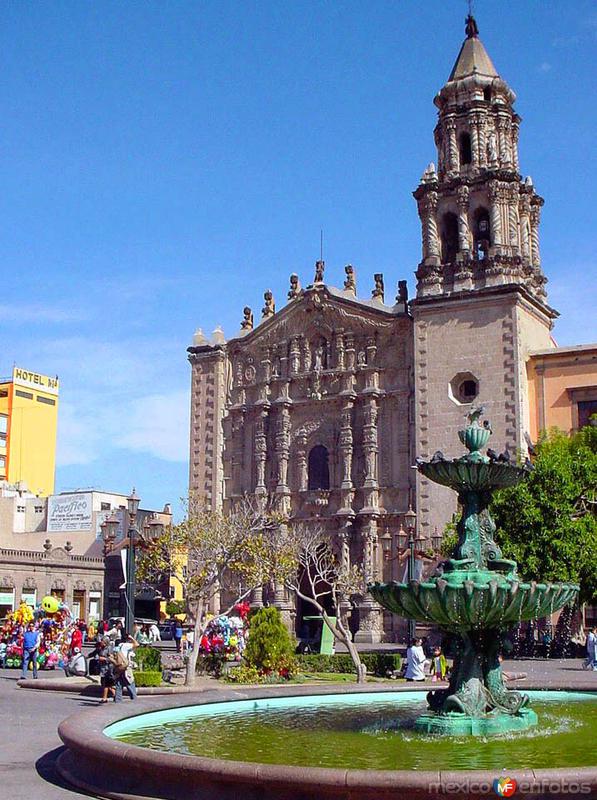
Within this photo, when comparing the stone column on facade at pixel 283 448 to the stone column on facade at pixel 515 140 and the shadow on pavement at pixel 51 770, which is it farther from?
the shadow on pavement at pixel 51 770

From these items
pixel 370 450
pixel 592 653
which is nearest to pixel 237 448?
pixel 370 450

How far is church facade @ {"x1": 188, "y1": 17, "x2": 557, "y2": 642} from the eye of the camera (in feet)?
123

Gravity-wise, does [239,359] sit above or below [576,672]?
above

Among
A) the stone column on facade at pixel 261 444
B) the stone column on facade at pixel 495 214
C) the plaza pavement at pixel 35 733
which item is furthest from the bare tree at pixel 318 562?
the stone column on facade at pixel 495 214

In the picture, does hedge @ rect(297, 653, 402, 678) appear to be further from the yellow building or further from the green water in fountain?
the yellow building

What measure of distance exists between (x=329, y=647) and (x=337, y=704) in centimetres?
1213

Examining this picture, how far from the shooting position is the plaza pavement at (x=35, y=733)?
8875 millimetres

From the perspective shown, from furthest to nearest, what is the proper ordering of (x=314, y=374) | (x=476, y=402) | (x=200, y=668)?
1. (x=314, y=374)
2. (x=476, y=402)
3. (x=200, y=668)

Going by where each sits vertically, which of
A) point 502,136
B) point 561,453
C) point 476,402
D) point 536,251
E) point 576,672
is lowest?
point 576,672

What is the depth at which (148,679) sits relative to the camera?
19.0 meters

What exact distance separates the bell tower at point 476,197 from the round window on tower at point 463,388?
3.39 meters

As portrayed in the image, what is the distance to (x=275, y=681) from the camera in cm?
2078

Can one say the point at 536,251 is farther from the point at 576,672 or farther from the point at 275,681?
the point at 275,681

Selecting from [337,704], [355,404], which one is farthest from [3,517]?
[337,704]
